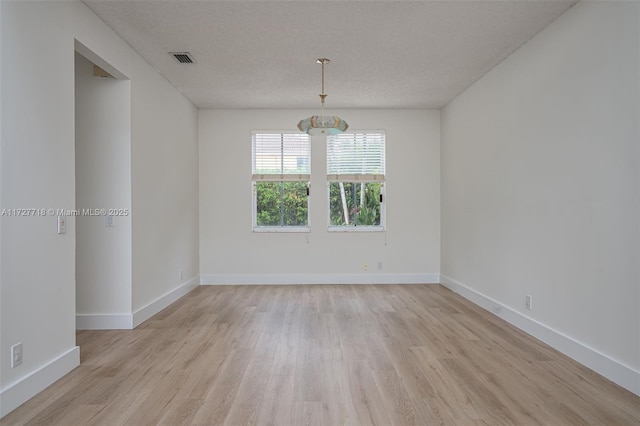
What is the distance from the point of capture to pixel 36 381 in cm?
244

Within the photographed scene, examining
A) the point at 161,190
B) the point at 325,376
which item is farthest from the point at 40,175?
the point at 325,376

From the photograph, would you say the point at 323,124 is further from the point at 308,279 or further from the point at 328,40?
the point at 308,279

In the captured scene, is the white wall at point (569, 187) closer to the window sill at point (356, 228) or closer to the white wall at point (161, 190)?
the window sill at point (356, 228)

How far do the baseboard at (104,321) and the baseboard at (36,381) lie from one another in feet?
2.88

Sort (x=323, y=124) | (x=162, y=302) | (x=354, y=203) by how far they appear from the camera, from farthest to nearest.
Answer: (x=354, y=203)
(x=162, y=302)
(x=323, y=124)

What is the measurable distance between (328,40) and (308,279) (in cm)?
378

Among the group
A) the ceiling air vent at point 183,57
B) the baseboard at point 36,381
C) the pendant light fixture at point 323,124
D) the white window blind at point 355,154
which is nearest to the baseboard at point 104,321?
the baseboard at point 36,381

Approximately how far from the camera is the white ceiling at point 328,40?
3139 mm

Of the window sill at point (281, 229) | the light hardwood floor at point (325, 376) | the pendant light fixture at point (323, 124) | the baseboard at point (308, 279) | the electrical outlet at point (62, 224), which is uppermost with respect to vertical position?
the pendant light fixture at point (323, 124)

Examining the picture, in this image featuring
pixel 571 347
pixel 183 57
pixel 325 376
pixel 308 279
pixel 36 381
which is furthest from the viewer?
pixel 308 279

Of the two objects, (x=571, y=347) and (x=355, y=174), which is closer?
(x=571, y=347)

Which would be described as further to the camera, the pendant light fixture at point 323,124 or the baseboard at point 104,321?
the pendant light fixture at point 323,124

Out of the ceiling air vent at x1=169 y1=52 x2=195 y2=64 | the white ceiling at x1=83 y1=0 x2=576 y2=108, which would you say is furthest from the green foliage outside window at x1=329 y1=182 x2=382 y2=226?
the ceiling air vent at x1=169 y1=52 x2=195 y2=64

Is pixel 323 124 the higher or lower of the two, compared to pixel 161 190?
higher
